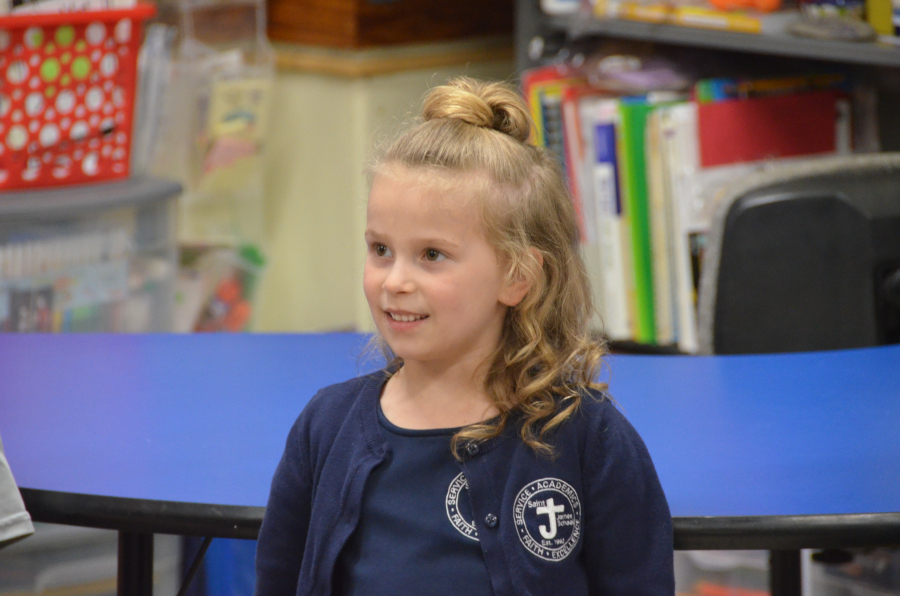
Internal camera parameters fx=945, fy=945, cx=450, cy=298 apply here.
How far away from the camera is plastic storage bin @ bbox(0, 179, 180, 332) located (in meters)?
1.37

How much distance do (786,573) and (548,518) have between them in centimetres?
43

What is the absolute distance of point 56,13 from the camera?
4.46 feet

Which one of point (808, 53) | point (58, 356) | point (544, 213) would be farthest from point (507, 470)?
point (808, 53)

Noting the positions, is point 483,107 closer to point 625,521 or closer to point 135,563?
point 625,521

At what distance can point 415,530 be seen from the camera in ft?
2.15

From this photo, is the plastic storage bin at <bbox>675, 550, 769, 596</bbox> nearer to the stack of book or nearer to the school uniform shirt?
the stack of book

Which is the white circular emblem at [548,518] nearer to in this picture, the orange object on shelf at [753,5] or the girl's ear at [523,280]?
the girl's ear at [523,280]

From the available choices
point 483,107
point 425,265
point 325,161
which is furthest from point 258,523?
point 325,161

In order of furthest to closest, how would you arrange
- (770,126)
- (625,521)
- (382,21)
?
(382,21) < (770,126) < (625,521)

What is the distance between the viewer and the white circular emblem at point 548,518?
64cm

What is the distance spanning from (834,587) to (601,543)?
818mm

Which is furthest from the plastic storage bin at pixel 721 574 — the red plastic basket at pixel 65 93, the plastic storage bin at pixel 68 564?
the red plastic basket at pixel 65 93

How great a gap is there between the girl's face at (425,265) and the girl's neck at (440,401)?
3 cm

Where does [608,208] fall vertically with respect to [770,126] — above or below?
below
